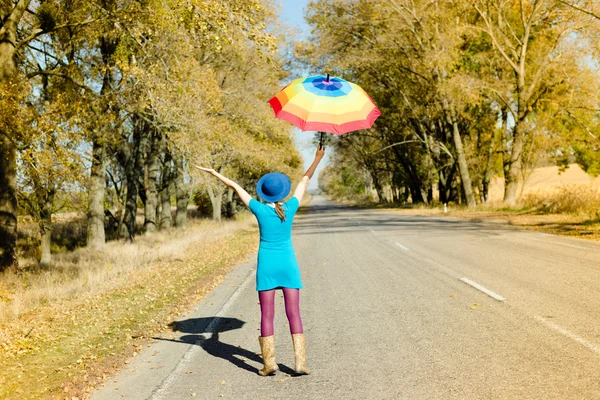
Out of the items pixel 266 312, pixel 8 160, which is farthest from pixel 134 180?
pixel 266 312

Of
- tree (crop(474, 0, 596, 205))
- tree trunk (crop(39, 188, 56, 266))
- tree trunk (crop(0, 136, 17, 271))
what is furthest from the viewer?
tree (crop(474, 0, 596, 205))

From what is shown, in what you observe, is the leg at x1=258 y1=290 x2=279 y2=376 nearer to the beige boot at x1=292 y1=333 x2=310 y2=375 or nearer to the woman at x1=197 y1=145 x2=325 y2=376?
the woman at x1=197 y1=145 x2=325 y2=376

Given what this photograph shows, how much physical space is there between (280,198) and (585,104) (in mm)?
27785

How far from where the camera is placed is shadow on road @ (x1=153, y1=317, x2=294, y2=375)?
234 inches

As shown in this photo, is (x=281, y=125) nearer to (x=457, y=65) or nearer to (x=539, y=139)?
(x=457, y=65)

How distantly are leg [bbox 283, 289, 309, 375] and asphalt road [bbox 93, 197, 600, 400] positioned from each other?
115 millimetres

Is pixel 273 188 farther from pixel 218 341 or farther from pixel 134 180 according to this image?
pixel 134 180

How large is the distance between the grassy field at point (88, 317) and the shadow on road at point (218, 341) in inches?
14.1

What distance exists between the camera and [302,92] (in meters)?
5.86

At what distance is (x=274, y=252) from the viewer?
545 cm

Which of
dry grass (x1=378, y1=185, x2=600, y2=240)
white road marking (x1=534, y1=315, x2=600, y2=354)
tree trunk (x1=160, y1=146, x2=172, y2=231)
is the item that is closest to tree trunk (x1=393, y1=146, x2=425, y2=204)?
dry grass (x1=378, y1=185, x2=600, y2=240)

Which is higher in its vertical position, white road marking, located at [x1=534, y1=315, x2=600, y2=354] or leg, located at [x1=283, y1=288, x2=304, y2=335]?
leg, located at [x1=283, y1=288, x2=304, y2=335]

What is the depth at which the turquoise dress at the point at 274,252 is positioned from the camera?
17.7ft

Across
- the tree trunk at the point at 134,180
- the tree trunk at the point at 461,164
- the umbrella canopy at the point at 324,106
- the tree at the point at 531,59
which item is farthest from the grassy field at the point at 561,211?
the tree trunk at the point at 134,180
